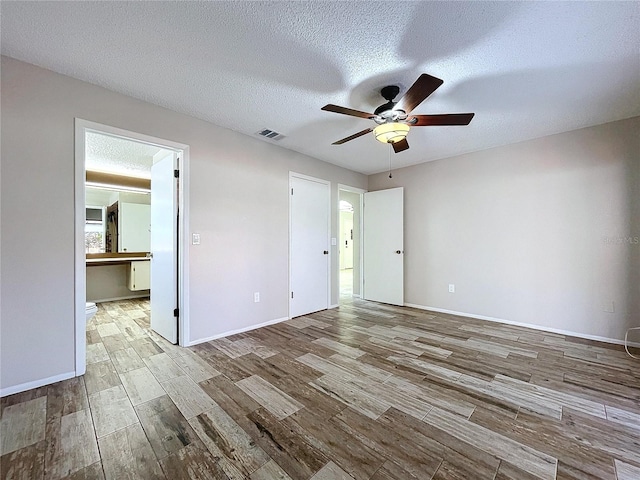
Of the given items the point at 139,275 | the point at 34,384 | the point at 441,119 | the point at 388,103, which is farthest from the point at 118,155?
the point at 441,119

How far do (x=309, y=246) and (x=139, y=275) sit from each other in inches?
131

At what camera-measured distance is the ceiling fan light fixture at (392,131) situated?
2.25 m

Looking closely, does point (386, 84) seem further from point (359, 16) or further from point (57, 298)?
point (57, 298)

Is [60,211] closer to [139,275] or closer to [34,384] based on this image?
[34,384]

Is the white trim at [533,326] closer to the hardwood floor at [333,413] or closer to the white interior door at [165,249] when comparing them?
the hardwood floor at [333,413]

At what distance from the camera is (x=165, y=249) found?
3.14 m

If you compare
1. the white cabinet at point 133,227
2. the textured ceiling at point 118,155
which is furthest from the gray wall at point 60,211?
the white cabinet at point 133,227

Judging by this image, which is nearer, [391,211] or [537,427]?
[537,427]

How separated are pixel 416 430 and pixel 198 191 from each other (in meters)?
2.88

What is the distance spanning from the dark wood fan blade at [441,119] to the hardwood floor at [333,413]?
210cm

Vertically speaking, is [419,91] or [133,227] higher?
[419,91]

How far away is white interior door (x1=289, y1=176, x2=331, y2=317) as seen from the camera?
3.99m

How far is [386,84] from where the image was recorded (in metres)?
2.26

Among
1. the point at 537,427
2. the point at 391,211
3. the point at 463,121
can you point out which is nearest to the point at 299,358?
the point at 537,427
